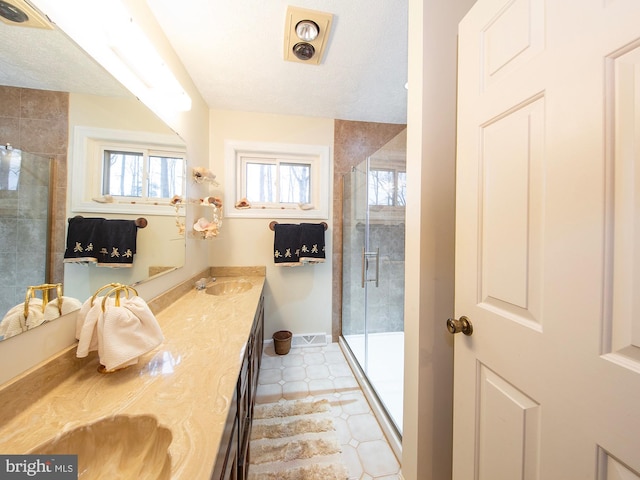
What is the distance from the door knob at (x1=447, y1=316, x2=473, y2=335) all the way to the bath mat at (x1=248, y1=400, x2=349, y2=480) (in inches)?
37.6

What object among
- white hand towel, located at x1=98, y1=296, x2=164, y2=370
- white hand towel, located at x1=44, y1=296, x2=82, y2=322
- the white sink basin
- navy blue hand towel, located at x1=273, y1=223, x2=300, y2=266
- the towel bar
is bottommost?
the white sink basin

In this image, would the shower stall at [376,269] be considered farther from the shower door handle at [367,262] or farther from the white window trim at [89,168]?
the white window trim at [89,168]

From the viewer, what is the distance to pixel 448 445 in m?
0.90

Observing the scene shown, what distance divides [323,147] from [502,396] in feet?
7.09


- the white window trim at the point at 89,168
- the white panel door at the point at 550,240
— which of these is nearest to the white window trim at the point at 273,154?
the white window trim at the point at 89,168

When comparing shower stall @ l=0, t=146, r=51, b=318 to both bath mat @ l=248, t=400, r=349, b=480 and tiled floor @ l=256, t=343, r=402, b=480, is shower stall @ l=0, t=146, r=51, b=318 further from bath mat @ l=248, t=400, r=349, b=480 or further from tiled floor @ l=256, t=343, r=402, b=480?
tiled floor @ l=256, t=343, r=402, b=480

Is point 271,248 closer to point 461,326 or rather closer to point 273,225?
point 273,225

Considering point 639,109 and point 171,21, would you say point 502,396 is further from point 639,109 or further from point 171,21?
point 171,21

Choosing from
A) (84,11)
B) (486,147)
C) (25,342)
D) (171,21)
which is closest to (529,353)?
(486,147)

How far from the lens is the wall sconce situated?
44.9 inches

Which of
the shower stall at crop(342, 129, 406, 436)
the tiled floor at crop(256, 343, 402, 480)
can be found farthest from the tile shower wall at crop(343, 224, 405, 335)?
the tiled floor at crop(256, 343, 402, 480)

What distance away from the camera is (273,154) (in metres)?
2.20

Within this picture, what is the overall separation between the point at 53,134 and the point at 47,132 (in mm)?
19

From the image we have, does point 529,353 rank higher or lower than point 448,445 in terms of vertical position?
higher
